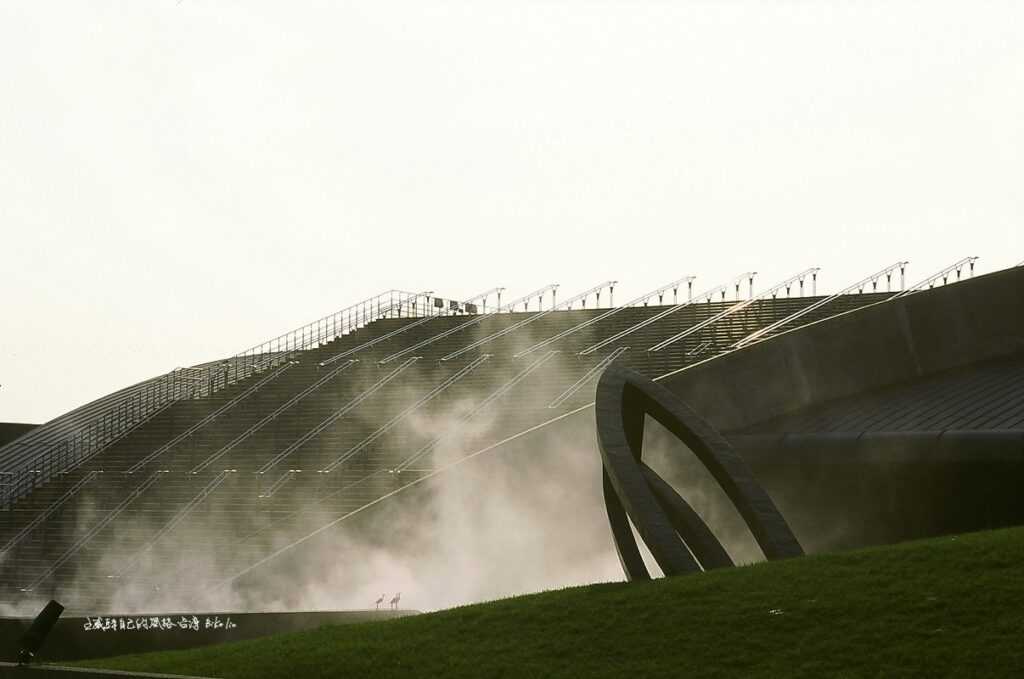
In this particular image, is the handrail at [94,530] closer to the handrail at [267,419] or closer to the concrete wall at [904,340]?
the handrail at [267,419]

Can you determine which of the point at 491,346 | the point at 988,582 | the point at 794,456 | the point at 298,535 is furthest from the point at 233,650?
the point at 491,346

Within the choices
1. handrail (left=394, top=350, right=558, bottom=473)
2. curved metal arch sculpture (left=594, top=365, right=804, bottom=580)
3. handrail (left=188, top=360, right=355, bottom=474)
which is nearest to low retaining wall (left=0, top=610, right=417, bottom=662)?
curved metal arch sculpture (left=594, top=365, right=804, bottom=580)

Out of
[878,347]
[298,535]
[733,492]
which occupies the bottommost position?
[298,535]

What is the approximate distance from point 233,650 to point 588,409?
35.4 feet

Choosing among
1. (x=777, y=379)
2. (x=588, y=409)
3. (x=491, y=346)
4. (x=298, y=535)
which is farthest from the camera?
(x=491, y=346)

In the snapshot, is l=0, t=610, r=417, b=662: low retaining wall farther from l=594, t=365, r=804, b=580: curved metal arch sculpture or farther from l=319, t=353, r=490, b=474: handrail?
l=319, t=353, r=490, b=474: handrail

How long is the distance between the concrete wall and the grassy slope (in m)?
9.11

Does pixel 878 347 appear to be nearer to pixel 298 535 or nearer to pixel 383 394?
pixel 298 535

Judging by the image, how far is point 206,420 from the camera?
34.7 meters


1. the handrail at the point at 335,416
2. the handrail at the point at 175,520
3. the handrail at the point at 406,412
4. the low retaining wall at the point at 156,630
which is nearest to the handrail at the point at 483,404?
the handrail at the point at 406,412

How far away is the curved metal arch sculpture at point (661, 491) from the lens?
46.4 feet

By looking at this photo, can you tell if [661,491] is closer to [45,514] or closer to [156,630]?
[156,630]

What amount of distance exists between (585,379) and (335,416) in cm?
652

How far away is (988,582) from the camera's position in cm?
1128
